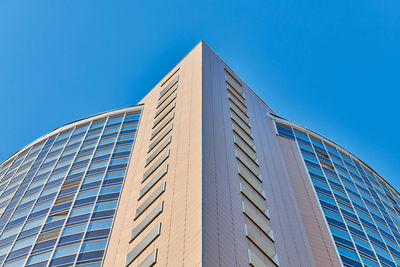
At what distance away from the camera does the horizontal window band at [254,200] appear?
32219 mm

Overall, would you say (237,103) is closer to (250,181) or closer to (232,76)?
(232,76)

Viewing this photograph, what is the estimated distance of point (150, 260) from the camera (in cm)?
2577

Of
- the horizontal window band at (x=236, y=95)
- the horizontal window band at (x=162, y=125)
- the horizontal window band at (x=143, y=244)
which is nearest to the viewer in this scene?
the horizontal window band at (x=143, y=244)

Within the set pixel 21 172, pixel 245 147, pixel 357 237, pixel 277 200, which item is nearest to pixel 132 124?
pixel 21 172

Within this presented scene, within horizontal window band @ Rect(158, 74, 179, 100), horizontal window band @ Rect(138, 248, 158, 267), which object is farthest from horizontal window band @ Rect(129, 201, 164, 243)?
horizontal window band @ Rect(158, 74, 179, 100)

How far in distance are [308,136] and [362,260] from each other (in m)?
22.0

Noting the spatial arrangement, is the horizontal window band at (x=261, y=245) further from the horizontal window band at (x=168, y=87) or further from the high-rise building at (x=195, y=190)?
the horizontal window band at (x=168, y=87)

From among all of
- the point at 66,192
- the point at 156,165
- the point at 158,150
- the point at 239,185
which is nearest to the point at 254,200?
the point at 239,185

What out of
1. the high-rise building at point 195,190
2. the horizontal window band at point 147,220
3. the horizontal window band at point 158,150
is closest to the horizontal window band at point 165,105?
the high-rise building at point 195,190

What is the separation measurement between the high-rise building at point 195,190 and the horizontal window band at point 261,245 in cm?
10

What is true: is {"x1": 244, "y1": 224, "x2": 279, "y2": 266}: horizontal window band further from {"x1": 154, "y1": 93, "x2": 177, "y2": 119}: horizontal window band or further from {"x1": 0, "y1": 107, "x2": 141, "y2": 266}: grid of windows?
{"x1": 154, "y1": 93, "x2": 177, "y2": 119}: horizontal window band

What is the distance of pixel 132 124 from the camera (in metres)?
54.1

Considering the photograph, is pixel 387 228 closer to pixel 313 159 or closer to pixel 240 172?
pixel 313 159

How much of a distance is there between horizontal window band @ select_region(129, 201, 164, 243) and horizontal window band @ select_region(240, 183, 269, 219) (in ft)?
18.7
